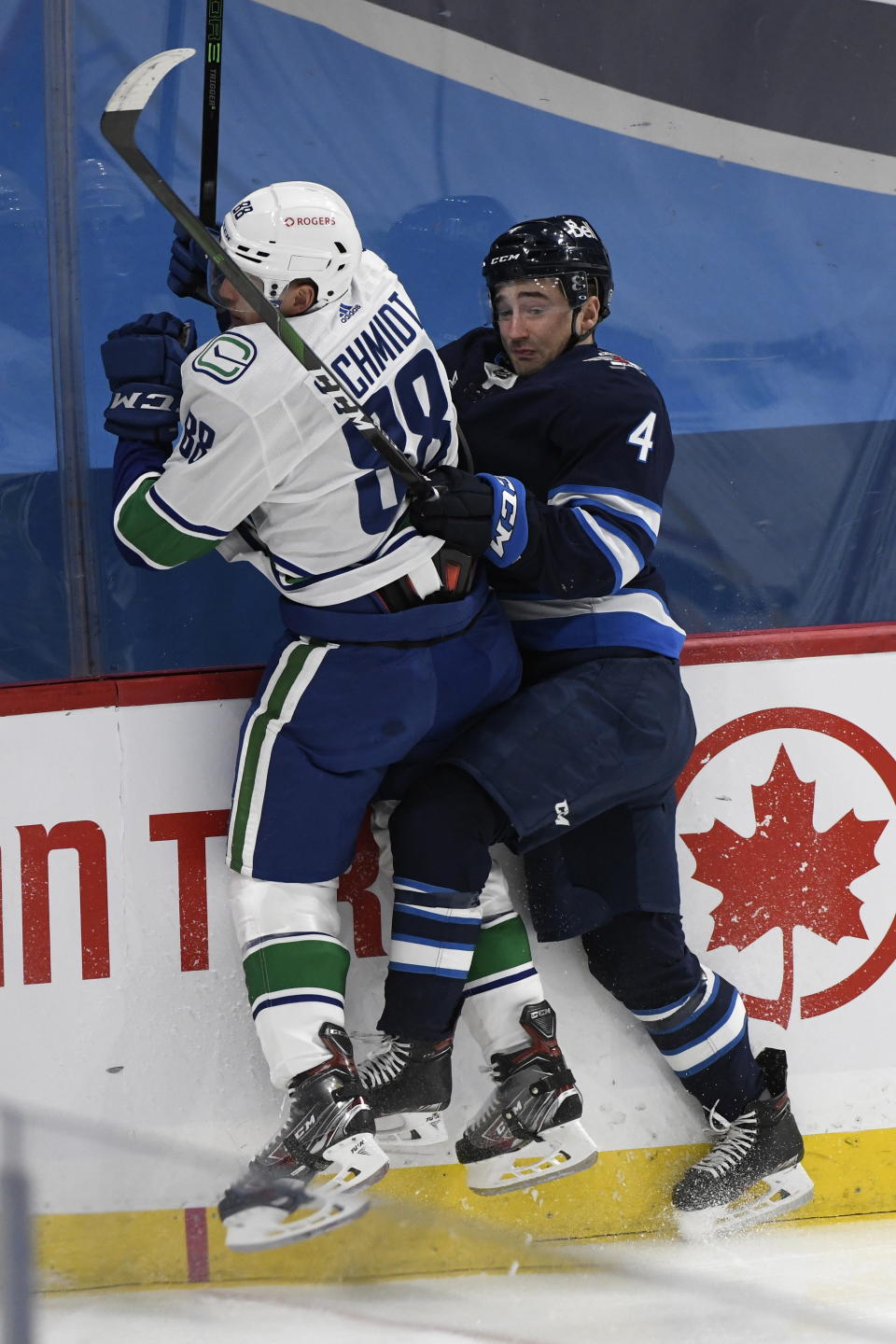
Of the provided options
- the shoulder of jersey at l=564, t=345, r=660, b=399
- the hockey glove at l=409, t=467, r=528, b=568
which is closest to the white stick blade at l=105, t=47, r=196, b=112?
the hockey glove at l=409, t=467, r=528, b=568

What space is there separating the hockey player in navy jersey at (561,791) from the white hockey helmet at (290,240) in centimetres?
32

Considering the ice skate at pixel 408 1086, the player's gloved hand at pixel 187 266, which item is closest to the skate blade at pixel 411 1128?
the ice skate at pixel 408 1086

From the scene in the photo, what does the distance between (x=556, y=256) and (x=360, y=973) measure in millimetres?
1151

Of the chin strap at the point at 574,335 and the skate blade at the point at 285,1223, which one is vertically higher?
the chin strap at the point at 574,335

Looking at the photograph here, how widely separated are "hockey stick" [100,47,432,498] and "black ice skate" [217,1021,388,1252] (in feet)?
2.66

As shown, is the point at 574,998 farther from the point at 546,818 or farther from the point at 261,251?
the point at 261,251

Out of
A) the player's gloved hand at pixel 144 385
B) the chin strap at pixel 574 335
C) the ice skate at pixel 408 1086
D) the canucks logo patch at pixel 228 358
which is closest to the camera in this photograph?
the canucks logo patch at pixel 228 358

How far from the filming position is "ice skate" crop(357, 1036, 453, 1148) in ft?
6.34

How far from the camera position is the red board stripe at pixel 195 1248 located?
2094 millimetres

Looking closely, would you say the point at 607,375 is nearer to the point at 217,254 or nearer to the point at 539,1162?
the point at 217,254

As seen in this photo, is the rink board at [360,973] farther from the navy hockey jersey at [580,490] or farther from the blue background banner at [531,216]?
the blue background banner at [531,216]

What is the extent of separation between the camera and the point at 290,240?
5.57ft

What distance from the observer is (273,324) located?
1.64 metres

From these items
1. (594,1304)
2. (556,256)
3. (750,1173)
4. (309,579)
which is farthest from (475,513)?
(594,1304)
